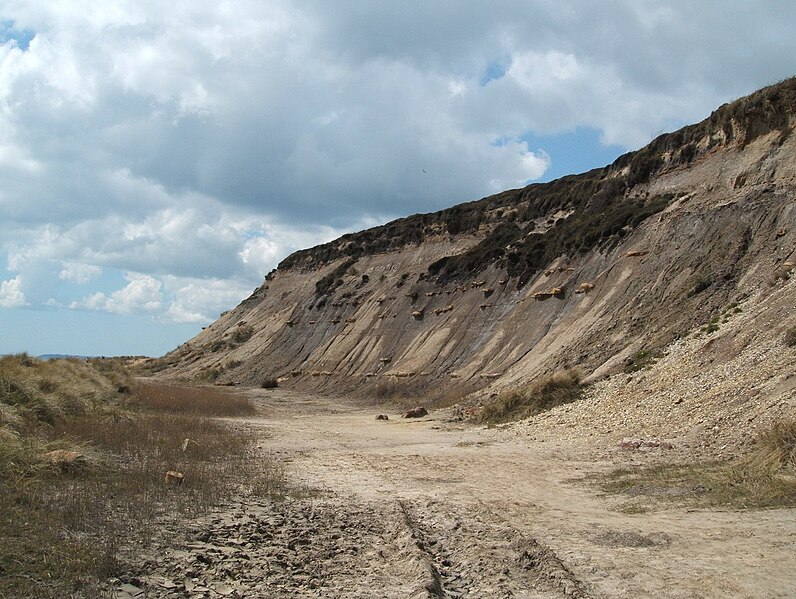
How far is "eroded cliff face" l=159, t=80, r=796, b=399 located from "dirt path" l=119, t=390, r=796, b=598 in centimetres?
936

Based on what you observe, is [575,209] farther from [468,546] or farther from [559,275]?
[468,546]

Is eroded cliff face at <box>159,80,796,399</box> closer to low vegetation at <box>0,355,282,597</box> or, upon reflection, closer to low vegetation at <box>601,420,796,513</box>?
low vegetation at <box>601,420,796,513</box>

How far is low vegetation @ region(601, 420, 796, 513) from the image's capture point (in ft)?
27.0

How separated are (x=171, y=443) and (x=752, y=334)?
1317 cm

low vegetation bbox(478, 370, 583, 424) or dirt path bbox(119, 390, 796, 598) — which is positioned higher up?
low vegetation bbox(478, 370, 583, 424)

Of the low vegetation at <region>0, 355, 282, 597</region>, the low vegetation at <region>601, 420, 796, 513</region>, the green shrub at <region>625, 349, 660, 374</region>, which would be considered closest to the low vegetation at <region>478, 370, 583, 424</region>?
the green shrub at <region>625, 349, 660, 374</region>

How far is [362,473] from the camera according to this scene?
11742 millimetres

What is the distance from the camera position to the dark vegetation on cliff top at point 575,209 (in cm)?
2709

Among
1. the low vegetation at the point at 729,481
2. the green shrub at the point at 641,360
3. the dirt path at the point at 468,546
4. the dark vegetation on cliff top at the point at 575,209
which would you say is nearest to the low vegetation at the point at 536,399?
the green shrub at the point at 641,360

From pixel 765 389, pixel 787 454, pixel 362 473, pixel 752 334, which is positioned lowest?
pixel 362 473

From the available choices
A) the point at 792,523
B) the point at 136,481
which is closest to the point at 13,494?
the point at 136,481

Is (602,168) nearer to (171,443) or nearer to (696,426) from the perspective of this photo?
(696,426)

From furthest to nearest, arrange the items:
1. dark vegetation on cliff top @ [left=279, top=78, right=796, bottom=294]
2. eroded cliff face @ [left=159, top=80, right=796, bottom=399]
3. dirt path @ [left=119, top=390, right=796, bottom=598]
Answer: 1. dark vegetation on cliff top @ [left=279, top=78, right=796, bottom=294]
2. eroded cliff face @ [left=159, top=80, right=796, bottom=399]
3. dirt path @ [left=119, top=390, right=796, bottom=598]

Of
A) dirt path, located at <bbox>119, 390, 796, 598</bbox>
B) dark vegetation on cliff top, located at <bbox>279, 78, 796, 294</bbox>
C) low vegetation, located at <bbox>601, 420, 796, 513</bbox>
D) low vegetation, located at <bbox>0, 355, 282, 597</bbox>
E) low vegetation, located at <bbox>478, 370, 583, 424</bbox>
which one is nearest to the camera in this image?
low vegetation, located at <bbox>0, 355, 282, 597</bbox>
